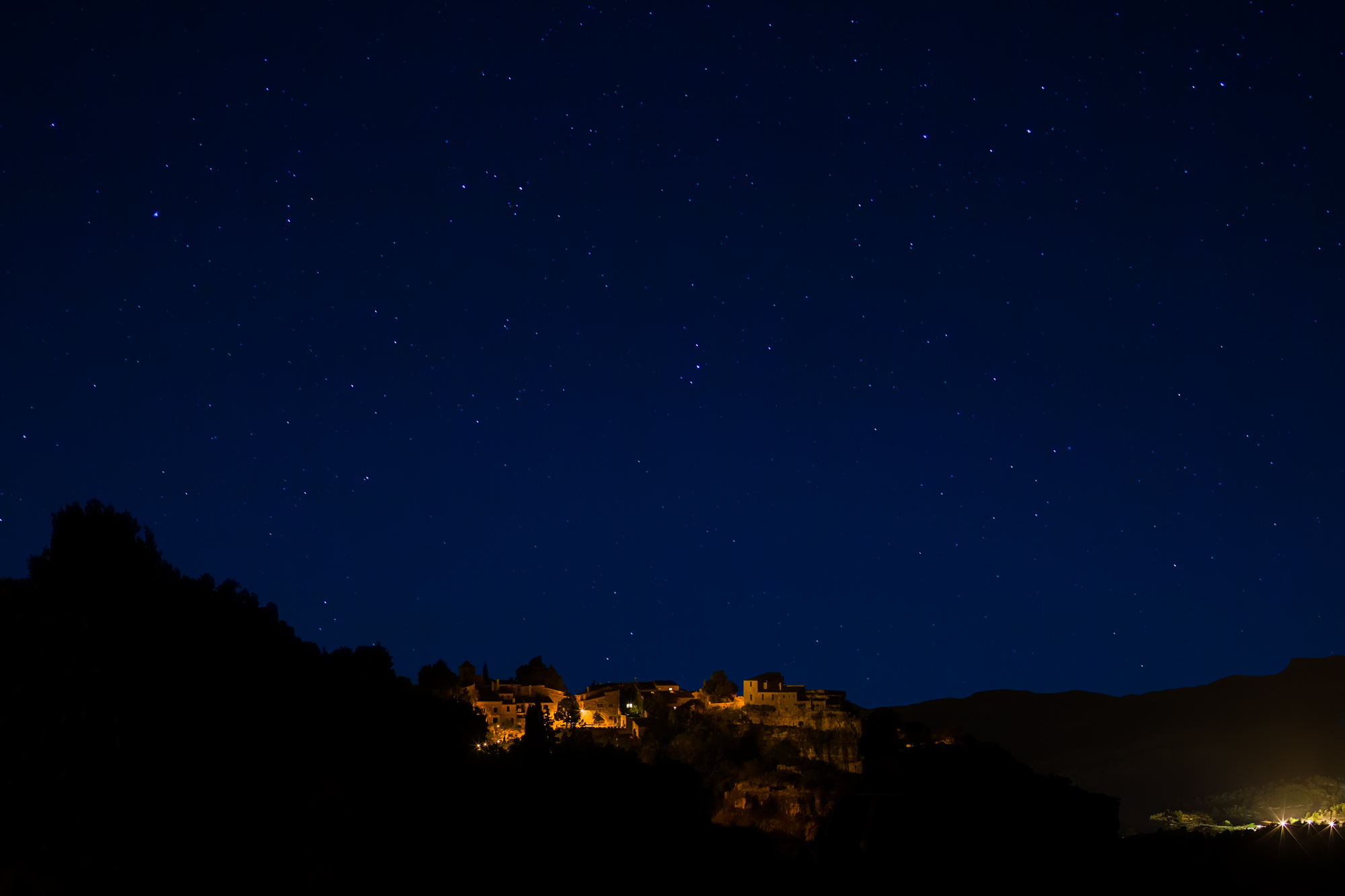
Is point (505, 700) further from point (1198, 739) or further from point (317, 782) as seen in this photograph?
point (1198, 739)

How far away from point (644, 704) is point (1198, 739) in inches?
5339

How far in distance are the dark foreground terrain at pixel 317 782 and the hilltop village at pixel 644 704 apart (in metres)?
2.99

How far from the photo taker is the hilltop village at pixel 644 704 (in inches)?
2653

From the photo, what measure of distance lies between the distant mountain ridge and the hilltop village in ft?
268

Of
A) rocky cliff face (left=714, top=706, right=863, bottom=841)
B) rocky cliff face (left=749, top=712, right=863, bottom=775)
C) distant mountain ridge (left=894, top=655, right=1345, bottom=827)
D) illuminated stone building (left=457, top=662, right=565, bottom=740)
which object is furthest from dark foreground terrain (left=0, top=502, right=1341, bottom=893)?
distant mountain ridge (left=894, top=655, right=1345, bottom=827)

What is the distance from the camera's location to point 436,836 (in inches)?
1316

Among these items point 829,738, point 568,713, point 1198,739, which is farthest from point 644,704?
point 1198,739

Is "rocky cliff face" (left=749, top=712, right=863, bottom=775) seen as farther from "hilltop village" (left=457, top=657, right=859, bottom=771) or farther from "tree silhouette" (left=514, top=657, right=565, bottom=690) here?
"tree silhouette" (left=514, top=657, right=565, bottom=690)

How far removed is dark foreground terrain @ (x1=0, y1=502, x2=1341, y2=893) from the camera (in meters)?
21.6

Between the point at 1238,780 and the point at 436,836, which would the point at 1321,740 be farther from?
the point at 436,836

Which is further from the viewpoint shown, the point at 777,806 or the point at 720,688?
the point at 720,688

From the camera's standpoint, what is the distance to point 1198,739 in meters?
166

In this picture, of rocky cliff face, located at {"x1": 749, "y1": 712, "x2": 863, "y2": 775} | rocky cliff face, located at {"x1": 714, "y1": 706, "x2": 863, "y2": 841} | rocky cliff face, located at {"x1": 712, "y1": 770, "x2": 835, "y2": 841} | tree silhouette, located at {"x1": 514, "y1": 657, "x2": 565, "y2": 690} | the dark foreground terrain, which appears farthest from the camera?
tree silhouette, located at {"x1": 514, "y1": 657, "x2": 565, "y2": 690}

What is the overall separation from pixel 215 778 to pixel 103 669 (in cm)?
427
